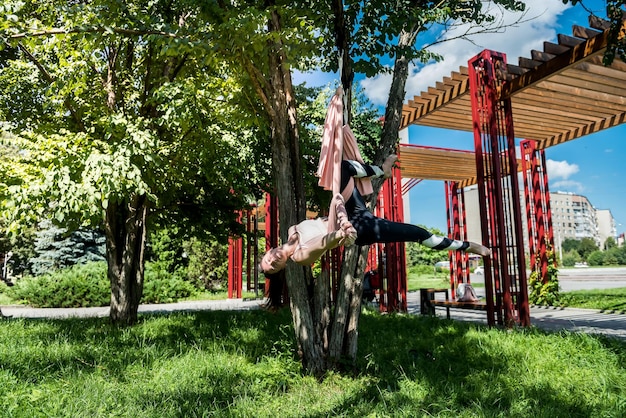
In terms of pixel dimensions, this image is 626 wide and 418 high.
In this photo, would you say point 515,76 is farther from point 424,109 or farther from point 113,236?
point 113,236

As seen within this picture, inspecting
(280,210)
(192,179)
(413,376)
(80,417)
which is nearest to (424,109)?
(192,179)

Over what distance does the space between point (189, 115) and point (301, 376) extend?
407 cm

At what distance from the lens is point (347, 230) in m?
2.70

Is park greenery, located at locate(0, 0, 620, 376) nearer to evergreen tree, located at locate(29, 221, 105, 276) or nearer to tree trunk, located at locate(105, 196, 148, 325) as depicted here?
tree trunk, located at locate(105, 196, 148, 325)

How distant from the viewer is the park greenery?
16.9 ft

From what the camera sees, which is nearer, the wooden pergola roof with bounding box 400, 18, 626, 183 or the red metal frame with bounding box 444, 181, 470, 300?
the wooden pergola roof with bounding box 400, 18, 626, 183

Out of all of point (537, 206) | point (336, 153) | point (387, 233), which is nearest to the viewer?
point (387, 233)

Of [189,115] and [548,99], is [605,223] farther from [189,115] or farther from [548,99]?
[189,115]

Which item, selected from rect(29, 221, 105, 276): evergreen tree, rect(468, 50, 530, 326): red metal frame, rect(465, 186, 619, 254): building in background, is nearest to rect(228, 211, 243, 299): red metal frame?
rect(29, 221, 105, 276): evergreen tree

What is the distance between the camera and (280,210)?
5453 millimetres

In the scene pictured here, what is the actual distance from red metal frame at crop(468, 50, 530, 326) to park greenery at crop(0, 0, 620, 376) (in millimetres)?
2052

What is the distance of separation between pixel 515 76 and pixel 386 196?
4092 millimetres

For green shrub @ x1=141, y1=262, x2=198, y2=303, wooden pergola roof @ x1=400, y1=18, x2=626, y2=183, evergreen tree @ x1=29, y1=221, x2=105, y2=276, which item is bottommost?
green shrub @ x1=141, y1=262, x2=198, y2=303

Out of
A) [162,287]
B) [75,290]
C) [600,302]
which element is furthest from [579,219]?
[75,290]
